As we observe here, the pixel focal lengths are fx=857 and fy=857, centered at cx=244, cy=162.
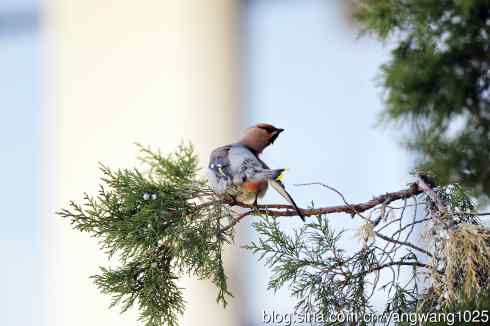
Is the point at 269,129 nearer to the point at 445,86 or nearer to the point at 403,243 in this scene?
the point at 403,243

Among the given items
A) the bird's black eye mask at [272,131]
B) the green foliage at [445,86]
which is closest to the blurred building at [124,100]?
the bird's black eye mask at [272,131]

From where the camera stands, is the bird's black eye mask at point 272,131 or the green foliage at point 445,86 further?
the bird's black eye mask at point 272,131

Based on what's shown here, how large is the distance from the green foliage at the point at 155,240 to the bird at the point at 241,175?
0.09 meters

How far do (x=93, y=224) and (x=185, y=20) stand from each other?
10.1ft

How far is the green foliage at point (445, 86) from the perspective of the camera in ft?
2.84

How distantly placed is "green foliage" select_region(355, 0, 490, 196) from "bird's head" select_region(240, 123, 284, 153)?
51cm

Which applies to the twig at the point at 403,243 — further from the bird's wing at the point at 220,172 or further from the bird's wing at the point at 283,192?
the bird's wing at the point at 220,172

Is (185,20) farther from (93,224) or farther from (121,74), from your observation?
(93,224)

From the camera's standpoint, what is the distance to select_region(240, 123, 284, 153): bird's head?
1.48 m

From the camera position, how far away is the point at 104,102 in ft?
13.6

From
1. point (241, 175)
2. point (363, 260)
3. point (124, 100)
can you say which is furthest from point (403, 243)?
point (124, 100)

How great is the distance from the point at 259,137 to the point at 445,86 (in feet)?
1.97

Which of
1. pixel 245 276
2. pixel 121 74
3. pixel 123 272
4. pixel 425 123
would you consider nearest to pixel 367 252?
pixel 425 123

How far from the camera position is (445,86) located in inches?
36.1
